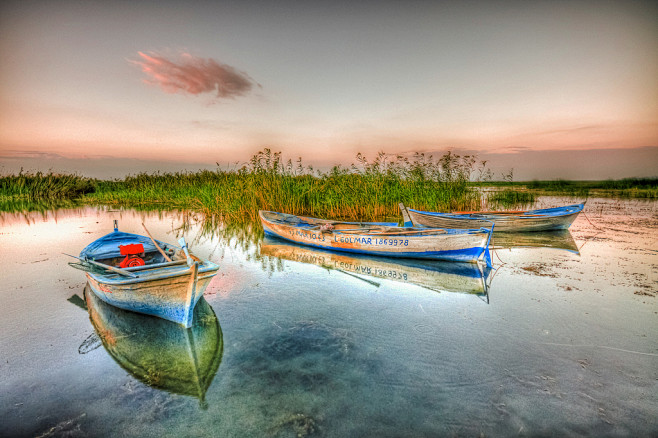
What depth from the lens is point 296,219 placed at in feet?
29.8

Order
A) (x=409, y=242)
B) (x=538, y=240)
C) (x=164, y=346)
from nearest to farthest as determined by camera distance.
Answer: (x=164, y=346)
(x=409, y=242)
(x=538, y=240)

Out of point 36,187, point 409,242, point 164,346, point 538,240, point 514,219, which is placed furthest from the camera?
point 36,187

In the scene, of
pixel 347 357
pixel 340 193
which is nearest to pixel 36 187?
pixel 340 193

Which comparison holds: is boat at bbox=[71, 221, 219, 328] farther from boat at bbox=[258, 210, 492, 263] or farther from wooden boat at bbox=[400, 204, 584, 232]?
wooden boat at bbox=[400, 204, 584, 232]

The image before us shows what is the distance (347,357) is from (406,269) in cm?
334

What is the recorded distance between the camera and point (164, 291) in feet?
11.2

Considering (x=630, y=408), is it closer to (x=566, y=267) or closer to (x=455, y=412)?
(x=455, y=412)

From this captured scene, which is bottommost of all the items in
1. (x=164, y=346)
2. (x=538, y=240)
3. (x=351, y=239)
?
(x=164, y=346)

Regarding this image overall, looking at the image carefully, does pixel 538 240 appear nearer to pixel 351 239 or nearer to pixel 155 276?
pixel 351 239

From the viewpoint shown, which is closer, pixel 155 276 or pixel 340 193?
pixel 155 276

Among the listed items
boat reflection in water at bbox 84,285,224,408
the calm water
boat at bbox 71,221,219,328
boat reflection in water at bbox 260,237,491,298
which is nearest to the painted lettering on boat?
boat reflection in water at bbox 260,237,491,298

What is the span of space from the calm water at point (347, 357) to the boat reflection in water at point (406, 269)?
8 centimetres

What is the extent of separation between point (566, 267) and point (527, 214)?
146 inches

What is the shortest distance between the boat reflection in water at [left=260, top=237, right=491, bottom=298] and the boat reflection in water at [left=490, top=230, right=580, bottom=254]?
240 centimetres
